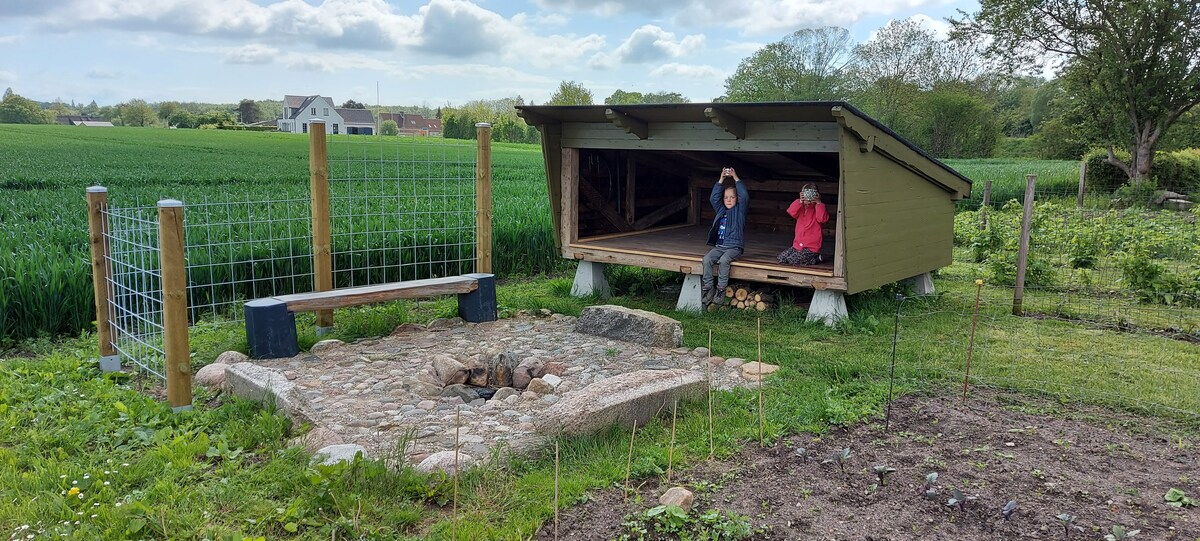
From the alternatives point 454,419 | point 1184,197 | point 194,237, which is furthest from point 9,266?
point 1184,197

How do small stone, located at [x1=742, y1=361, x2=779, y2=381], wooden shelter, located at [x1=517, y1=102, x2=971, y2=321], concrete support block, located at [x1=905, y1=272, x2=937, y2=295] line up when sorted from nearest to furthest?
1. small stone, located at [x1=742, y1=361, x2=779, y2=381]
2. wooden shelter, located at [x1=517, y1=102, x2=971, y2=321]
3. concrete support block, located at [x1=905, y1=272, x2=937, y2=295]

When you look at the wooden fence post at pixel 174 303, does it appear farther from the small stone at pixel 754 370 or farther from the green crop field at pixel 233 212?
the small stone at pixel 754 370

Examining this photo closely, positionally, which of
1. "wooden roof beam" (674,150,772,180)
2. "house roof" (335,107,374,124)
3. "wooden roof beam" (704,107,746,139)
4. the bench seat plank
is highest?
"house roof" (335,107,374,124)

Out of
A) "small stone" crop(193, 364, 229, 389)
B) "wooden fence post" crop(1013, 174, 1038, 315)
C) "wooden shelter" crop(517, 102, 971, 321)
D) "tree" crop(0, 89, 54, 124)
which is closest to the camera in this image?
"small stone" crop(193, 364, 229, 389)

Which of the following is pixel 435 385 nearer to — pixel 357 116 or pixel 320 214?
pixel 320 214

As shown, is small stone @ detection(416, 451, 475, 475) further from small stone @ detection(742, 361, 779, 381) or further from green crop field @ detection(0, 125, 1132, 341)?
green crop field @ detection(0, 125, 1132, 341)

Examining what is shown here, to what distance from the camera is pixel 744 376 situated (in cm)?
608

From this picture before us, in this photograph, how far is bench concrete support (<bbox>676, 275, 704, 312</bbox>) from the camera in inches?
338

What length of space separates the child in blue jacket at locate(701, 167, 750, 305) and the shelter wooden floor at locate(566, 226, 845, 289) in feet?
0.43

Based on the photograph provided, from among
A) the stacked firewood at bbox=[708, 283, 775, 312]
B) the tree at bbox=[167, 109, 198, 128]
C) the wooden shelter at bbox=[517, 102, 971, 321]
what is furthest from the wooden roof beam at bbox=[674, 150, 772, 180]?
the tree at bbox=[167, 109, 198, 128]

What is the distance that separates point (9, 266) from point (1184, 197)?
26969 millimetres

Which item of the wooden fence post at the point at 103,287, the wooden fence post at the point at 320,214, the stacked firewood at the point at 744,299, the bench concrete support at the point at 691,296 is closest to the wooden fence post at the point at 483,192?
the wooden fence post at the point at 320,214

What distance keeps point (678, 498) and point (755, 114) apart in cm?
488

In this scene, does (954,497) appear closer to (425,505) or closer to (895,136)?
(425,505)
